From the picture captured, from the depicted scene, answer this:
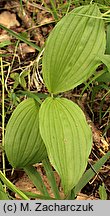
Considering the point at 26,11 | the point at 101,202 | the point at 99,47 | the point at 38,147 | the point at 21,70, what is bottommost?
the point at 101,202

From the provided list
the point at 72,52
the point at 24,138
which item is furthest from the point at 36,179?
the point at 72,52

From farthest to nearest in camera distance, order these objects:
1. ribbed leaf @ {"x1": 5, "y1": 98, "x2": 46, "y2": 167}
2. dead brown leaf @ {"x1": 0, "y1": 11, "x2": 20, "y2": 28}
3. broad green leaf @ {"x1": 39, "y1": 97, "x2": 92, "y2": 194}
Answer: dead brown leaf @ {"x1": 0, "y1": 11, "x2": 20, "y2": 28}
ribbed leaf @ {"x1": 5, "y1": 98, "x2": 46, "y2": 167}
broad green leaf @ {"x1": 39, "y1": 97, "x2": 92, "y2": 194}

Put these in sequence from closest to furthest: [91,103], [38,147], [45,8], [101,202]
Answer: [101,202] → [38,147] → [91,103] → [45,8]

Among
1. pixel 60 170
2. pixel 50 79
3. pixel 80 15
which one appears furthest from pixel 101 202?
pixel 80 15

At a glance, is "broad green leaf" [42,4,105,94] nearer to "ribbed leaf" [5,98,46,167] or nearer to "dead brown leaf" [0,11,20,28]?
"ribbed leaf" [5,98,46,167]

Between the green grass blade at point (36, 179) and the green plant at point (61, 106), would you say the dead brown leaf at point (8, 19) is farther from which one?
the green grass blade at point (36, 179)

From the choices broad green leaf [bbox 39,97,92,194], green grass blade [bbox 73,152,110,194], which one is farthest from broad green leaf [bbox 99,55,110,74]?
green grass blade [bbox 73,152,110,194]

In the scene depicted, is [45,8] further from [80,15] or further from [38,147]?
[38,147]
